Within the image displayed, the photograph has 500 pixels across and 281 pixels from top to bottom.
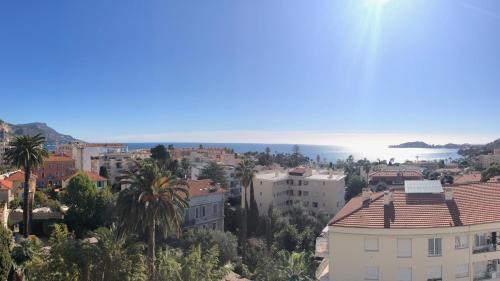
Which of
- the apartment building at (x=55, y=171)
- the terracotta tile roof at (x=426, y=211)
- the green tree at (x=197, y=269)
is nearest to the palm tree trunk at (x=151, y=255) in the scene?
the green tree at (x=197, y=269)

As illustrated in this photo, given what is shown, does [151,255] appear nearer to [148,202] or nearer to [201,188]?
[148,202]

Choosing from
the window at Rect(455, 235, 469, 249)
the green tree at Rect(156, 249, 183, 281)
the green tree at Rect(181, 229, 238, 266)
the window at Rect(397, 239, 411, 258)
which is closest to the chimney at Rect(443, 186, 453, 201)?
the window at Rect(455, 235, 469, 249)

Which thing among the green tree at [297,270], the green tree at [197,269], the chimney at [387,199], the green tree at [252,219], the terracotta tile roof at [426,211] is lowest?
the green tree at [252,219]

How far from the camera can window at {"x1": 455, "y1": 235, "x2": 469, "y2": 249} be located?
97.1 feet

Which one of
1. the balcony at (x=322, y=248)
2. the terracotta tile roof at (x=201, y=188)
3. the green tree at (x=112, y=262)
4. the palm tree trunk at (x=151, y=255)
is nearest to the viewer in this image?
the green tree at (x=112, y=262)

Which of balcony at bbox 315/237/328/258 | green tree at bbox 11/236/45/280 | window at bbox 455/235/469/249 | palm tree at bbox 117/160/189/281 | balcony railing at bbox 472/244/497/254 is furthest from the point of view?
balcony at bbox 315/237/328/258

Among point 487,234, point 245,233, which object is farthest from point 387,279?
point 245,233

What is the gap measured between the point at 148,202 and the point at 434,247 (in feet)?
62.0

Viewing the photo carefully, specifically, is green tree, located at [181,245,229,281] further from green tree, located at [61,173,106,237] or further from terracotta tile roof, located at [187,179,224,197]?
terracotta tile roof, located at [187,179,224,197]

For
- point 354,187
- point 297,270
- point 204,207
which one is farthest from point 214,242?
point 354,187

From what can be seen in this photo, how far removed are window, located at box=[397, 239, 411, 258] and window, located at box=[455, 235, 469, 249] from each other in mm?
3279

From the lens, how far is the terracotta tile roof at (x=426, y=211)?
98.1 ft

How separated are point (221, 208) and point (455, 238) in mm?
41242

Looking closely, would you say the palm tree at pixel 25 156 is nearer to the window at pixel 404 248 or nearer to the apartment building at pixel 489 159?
the window at pixel 404 248
